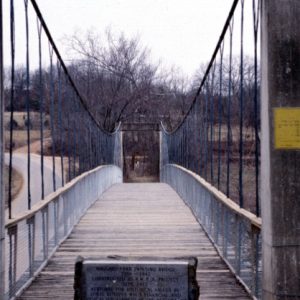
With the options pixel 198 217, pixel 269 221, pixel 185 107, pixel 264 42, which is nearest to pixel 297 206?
pixel 269 221

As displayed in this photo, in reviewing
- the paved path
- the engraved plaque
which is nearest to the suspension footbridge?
the engraved plaque

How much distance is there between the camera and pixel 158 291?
4.00 m

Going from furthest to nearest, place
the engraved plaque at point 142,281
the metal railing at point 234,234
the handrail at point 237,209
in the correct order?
the metal railing at point 234,234 → the handrail at point 237,209 → the engraved plaque at point 142,281

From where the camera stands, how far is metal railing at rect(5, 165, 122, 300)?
568cm

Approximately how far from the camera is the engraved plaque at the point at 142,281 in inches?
158

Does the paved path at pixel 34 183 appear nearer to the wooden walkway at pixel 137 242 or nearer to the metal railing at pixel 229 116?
the metal railing at pixel 229 116

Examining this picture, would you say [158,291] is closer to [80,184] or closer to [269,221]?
[269,221]

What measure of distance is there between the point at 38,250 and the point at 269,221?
3.03 meters

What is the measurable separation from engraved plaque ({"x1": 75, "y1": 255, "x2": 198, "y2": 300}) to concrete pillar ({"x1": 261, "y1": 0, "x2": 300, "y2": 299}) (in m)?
1.04

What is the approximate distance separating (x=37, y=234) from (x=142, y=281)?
318 centimetres

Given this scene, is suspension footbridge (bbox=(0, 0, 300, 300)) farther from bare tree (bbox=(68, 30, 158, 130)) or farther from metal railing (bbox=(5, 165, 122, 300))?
bare tree (bbox=(68, 30, 158, 130))

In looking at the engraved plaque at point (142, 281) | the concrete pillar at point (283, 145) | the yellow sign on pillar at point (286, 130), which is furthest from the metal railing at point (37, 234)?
the yellow sign on pillar at point (286, 130)

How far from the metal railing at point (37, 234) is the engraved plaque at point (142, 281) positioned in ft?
5.07

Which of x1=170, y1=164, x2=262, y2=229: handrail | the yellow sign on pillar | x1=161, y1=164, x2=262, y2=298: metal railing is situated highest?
the yellow sign on pillar
